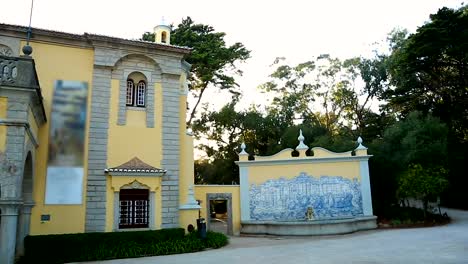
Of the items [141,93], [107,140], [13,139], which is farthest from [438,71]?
[13,139]

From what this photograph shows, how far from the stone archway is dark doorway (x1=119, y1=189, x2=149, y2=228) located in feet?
9.53

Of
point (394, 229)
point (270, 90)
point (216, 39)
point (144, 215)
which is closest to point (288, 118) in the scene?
point (270, 90)

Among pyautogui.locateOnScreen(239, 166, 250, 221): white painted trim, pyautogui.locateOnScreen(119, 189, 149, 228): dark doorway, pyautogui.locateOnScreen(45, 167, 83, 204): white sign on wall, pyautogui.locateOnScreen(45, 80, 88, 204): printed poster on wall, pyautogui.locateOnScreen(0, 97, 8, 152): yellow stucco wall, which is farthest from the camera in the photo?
pyautogui.locateOnScreen(239, 166, 250, 221): white painted trim

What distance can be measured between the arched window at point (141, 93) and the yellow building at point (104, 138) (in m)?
0.04

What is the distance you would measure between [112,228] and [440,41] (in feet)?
66.9

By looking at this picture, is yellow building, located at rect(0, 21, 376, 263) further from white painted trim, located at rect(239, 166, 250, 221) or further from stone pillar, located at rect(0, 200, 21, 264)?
stone pillar, located at rect(0, 200, 21, 264)

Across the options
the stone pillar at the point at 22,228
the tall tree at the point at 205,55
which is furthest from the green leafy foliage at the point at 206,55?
the stone pillar at the point at 22,228

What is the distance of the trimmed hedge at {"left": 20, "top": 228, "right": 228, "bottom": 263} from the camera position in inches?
447

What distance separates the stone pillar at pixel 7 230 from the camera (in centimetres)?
821

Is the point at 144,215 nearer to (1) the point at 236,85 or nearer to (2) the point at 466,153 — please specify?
(1) the point at 236,85

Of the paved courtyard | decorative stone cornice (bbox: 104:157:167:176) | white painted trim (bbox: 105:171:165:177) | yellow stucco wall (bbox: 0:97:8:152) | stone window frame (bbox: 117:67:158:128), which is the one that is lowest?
the paved courtyard

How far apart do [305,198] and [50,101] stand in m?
11.6

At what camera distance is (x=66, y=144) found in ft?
43.4

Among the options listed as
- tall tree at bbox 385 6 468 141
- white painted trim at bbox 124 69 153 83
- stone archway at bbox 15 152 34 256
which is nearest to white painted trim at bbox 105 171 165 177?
stone archway at bbox 15 152 34 256
